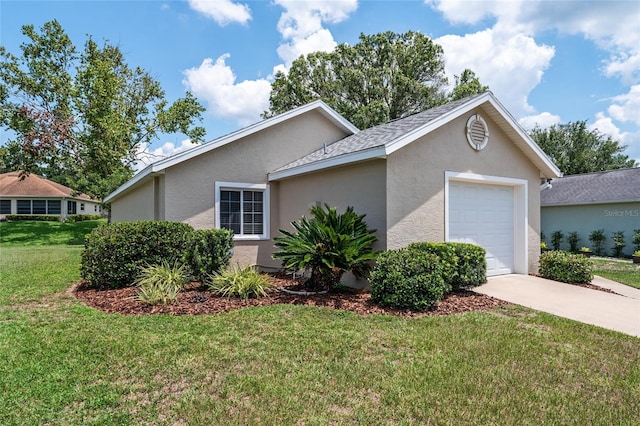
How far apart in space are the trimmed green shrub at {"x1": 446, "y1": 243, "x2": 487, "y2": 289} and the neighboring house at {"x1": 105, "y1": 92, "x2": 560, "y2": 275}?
0.76m

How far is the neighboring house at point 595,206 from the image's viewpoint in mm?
18375

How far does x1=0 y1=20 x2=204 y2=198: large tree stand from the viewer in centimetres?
2284

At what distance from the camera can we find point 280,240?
7.68 m

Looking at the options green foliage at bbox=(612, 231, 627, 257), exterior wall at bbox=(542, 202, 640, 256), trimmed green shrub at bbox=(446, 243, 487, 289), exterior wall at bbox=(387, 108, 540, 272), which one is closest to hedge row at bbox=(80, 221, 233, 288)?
exterior wall at bbox=(387, 108, 540, 272)

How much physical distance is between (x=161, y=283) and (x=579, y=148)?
4168 centimetres

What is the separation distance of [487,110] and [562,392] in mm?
7439

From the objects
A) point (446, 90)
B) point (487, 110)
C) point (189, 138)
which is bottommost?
point (487, 110)

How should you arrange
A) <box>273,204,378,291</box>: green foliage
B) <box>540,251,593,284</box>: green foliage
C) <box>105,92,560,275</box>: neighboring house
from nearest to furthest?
<box>273,204,378,291</box>: green foliage < <box>105,92,560,275</box>: neighboring house < <box>540,251,593,284</box>: green foliage

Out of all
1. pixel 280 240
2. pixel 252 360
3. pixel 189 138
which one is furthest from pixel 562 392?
pixel 189 138

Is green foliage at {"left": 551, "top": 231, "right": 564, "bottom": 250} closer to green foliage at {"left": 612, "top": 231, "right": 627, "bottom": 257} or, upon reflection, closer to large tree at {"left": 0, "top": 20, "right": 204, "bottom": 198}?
green foliage at {"left": 612, "top": 231, "right": 627, "bottom": 257}

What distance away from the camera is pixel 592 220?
1994 centimetres

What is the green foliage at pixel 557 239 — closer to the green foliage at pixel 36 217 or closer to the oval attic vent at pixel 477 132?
the oval attic vent at pixel 477 132

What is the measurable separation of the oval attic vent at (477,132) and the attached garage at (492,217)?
0.82 m

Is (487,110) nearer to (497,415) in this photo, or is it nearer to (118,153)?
(497,415)
